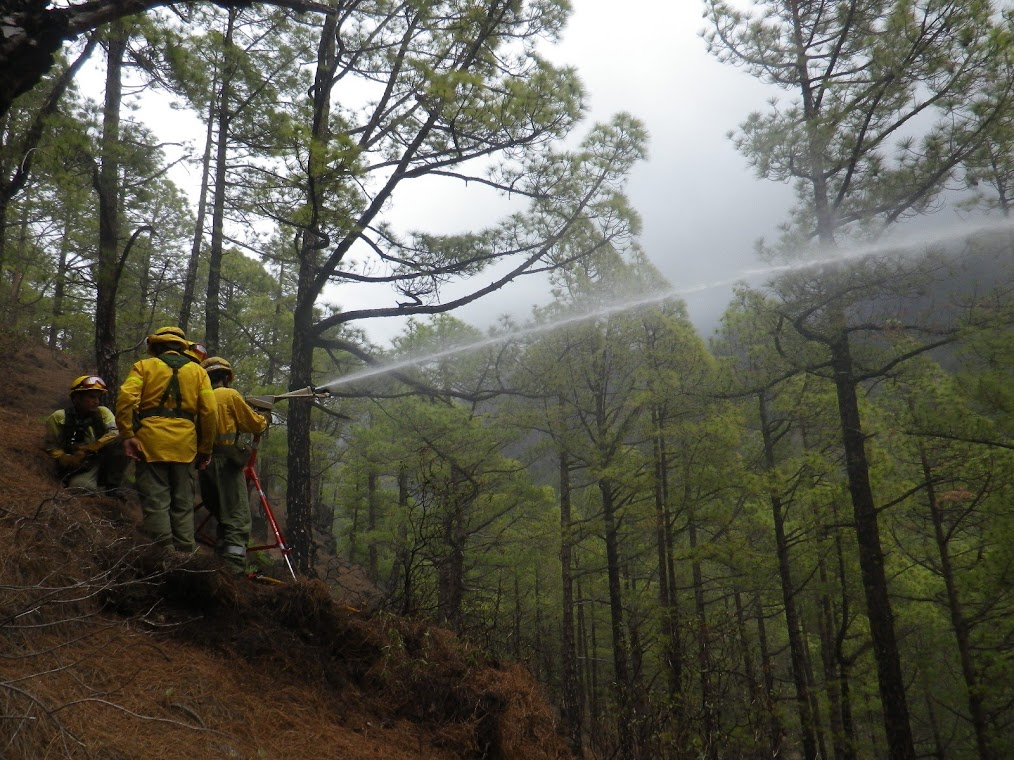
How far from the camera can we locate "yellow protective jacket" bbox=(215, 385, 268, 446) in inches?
220

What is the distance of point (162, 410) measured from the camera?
5062 mm

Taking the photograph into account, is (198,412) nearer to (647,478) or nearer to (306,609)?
(306,609)

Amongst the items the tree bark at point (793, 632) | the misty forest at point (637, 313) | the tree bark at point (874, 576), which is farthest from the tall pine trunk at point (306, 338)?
the tree bark at point (793, 632)

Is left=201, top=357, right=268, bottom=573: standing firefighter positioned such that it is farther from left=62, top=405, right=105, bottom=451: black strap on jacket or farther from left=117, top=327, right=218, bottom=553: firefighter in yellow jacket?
left=62, top=405, right=105, bottom=451: black strap on jacket

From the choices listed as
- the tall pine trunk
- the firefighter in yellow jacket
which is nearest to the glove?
the firefighter in yellow jacket

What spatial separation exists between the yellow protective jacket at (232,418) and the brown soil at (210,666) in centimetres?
100

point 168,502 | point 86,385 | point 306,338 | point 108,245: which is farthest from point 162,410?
point 108,245

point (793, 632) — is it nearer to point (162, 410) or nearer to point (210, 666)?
point (210, 666)

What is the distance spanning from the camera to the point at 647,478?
Answer: 1354cm

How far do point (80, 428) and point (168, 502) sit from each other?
7.14 ft

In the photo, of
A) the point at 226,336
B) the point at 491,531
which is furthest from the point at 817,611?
the point at 226,336

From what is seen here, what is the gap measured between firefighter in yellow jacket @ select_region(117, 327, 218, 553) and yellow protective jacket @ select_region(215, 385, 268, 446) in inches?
9.5

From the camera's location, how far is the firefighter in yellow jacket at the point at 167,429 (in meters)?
4.93

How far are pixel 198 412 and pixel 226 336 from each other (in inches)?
449
